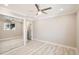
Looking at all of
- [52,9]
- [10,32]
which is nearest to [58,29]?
[52,9]

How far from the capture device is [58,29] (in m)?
1.49

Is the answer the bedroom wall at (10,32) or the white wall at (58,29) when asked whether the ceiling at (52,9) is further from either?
the bedroom wall at (10,32)

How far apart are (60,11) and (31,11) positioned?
2.08 feet

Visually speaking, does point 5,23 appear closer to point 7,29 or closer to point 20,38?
point 7,29

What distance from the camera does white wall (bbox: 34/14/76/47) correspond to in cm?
143

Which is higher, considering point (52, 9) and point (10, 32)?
point (52, 9)

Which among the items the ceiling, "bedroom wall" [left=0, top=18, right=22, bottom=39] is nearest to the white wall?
the ceiling

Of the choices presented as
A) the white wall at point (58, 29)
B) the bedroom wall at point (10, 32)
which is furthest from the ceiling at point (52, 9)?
the bedroom wall at point (10, 32)

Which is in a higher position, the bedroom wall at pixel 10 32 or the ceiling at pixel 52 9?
the ceiling at pixel 52 9

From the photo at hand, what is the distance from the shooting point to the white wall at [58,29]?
143cm

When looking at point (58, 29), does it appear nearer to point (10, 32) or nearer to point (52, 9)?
point (52, 9)

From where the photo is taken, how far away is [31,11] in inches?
61.3

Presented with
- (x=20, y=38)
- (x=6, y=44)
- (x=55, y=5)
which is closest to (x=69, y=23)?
(x=55, y=5)

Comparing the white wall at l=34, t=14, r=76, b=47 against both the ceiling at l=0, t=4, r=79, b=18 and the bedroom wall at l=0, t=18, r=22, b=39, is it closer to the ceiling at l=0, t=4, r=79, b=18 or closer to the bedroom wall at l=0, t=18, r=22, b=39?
the ceiling at l=0, t=4, r=79, b=18
